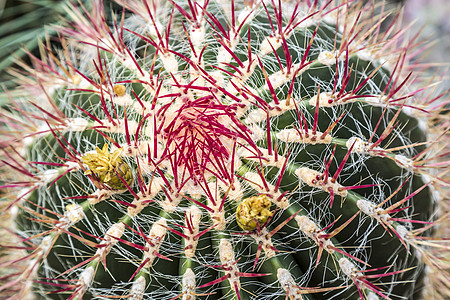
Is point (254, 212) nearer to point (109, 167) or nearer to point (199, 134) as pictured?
point (199, 134)

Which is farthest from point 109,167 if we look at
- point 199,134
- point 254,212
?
point 254,212

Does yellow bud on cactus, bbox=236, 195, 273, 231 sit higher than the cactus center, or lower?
lower

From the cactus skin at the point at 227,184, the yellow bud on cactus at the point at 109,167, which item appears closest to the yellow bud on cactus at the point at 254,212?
the cactus skin at the point at 227,184

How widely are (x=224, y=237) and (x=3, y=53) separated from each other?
1.82 meters

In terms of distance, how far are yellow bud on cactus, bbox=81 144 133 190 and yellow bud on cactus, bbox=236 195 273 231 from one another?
12.3 inches

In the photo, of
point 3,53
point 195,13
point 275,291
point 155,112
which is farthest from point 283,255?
point 3,53

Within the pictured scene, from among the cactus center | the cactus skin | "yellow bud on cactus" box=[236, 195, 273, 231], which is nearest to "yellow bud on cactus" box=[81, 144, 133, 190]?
the cactus skin

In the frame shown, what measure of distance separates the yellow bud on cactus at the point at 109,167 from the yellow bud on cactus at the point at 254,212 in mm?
312

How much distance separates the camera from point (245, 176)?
3.56 feet

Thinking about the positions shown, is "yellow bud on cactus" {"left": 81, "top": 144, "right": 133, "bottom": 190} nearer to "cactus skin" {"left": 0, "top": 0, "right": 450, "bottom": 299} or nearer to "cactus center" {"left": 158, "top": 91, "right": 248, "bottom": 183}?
"cactus skin" {"left": 0, "top": 0, "right": 450, "bottom": 299}

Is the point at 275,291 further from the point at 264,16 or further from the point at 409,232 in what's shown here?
the point at 264,16

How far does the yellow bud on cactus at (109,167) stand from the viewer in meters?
1.05

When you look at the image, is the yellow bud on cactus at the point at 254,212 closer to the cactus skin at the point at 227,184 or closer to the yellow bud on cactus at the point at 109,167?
the cactus skin at the point at 227,184

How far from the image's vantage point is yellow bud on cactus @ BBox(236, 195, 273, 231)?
3.24 feet
